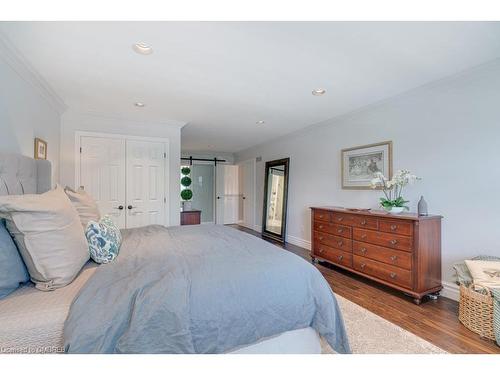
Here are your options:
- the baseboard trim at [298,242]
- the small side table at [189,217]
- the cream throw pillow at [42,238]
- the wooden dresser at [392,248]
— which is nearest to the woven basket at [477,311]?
the wooden dresser at [392,248]

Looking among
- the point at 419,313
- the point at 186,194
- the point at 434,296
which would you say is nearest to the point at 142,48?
the point at 419,313

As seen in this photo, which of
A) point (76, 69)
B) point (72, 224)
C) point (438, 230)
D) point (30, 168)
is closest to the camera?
point (72, 224)

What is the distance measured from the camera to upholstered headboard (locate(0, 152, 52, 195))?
4.94 feet

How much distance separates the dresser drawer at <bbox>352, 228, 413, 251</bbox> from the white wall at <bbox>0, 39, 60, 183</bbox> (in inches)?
140

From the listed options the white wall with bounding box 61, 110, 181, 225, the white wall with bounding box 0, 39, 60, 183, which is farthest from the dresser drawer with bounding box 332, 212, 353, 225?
the white wall with bounding box 0, 39, 60, 183

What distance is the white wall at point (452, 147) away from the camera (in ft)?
7.25

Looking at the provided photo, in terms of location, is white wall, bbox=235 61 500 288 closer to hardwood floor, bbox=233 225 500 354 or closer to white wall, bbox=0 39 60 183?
hardwood floor, bbox=233 225 500 354

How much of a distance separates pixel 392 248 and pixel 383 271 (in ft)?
0.97

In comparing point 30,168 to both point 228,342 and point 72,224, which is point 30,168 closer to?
point 72,224
